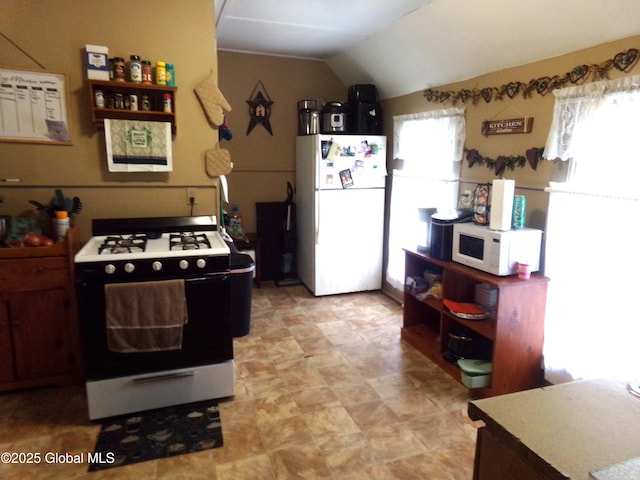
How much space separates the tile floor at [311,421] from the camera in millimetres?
2035

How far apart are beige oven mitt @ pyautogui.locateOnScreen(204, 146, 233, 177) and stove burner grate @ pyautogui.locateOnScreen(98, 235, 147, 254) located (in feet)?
2.07

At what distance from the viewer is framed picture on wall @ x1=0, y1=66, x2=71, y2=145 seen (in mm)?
2576

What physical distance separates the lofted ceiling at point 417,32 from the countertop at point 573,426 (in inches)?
73.1

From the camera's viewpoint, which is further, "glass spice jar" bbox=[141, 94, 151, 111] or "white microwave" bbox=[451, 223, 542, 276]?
"glass spice jar" bbox=[141, 94, 151, 111]

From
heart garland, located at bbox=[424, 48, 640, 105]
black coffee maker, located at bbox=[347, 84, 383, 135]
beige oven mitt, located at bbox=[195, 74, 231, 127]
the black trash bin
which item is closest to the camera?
heart garland, located at bbox=[424, 48, 640, 105]

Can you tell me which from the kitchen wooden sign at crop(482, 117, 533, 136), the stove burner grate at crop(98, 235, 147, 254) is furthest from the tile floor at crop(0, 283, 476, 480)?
the kitchen wooden sign at crop(482, 117, 533, 136)

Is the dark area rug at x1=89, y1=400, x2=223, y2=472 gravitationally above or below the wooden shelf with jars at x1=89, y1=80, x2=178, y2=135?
below

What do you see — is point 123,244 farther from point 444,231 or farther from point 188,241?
point 444,231

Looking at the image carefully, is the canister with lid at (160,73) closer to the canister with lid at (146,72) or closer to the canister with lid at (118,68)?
the canister with lid at (146,72)

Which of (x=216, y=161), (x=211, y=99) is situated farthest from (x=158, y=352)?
(x=211, y=99)

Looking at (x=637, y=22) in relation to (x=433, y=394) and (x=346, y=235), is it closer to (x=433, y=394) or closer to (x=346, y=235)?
(x=433, y=394)

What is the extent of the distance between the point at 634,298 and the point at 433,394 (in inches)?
47.3

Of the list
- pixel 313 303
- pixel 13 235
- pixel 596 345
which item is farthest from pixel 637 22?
pixel 13 235

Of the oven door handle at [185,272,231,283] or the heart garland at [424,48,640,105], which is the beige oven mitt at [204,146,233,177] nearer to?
the oven door handle at [185,272,231,283]
